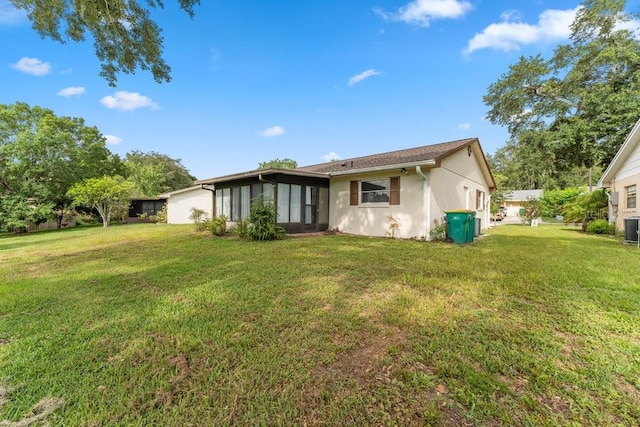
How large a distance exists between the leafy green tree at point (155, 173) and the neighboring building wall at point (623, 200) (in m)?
39.2

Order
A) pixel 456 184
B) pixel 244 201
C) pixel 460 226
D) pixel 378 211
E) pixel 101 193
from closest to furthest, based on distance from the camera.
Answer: pixel 460 226 → pixel 378 211 → pixel 456 184 → pixel 244 201 → pixel 101 193

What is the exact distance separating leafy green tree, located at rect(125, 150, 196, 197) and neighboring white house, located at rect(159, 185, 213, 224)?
1392cm

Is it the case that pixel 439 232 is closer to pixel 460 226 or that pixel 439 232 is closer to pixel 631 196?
pixel 460 226

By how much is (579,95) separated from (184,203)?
26.0m

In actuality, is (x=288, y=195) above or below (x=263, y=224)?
above

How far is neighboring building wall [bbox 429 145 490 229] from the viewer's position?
32.0 ft

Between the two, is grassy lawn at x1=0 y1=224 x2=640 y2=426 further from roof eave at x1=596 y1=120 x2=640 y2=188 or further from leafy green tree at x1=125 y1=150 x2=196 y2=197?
leafy green tree at x1=125 y1=150 x2=196 y2=197

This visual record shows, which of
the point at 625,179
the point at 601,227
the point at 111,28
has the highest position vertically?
the point at 111,28

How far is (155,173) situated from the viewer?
3547 cm

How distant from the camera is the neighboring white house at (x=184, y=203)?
20.9 meters

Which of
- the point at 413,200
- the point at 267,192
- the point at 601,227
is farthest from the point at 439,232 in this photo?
the point at 601,227

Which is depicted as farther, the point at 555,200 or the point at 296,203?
the point at 555,200

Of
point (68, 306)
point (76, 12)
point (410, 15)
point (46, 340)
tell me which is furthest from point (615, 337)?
point (410, 15)

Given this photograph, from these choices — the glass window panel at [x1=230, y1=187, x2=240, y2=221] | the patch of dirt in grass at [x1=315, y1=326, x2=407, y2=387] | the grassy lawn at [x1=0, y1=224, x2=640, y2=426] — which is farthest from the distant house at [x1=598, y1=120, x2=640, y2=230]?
the glass window panel at [x1=230, y1=187, x2=240, y2=221]
